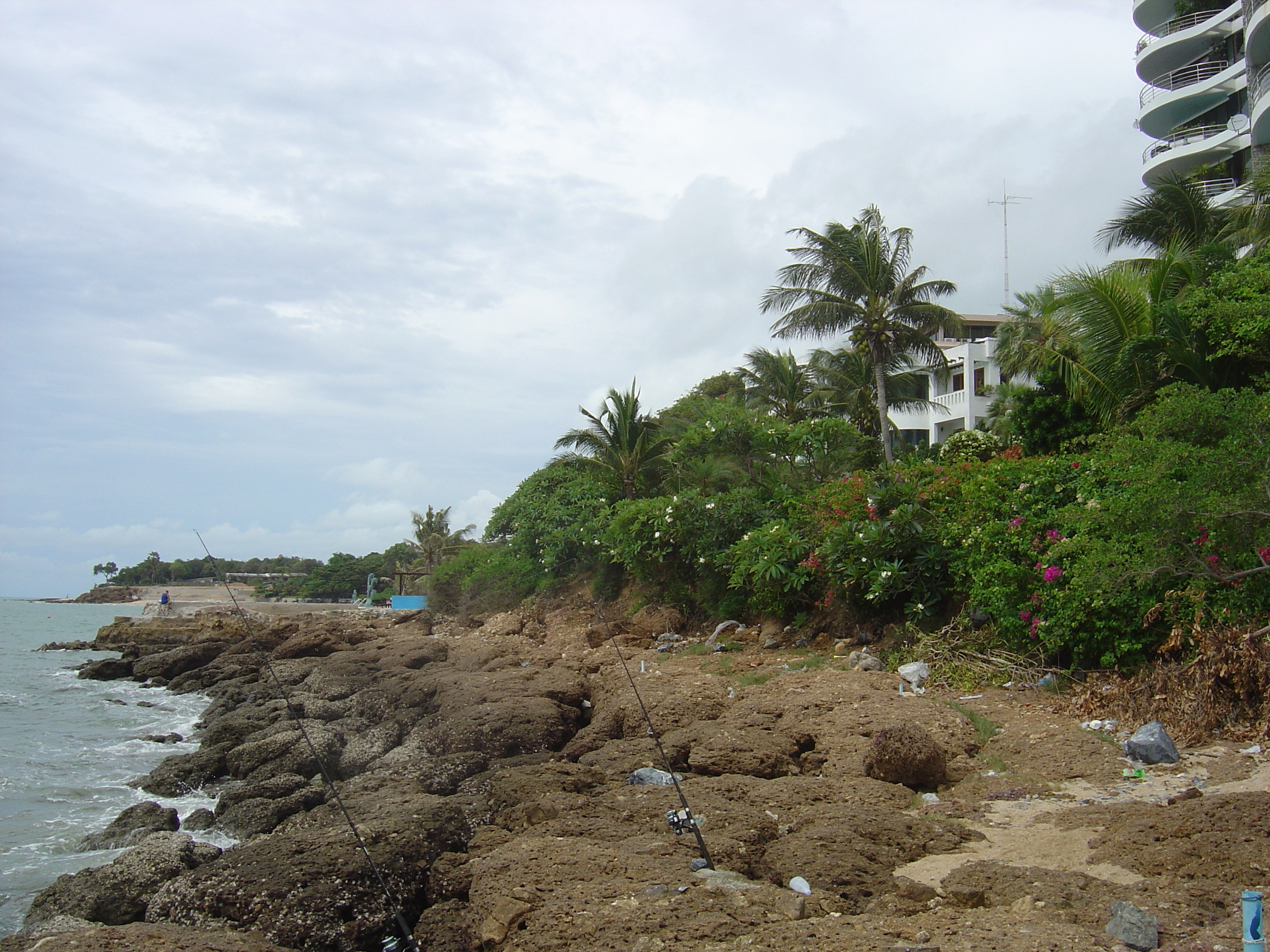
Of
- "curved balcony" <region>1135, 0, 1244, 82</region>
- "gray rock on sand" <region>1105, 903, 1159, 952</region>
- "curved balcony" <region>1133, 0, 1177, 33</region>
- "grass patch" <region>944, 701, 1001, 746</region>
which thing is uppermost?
"curved balcony" <region>1133, 0, 1177, 33</region>

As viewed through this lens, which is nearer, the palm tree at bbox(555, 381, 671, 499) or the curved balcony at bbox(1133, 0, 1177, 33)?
the palm tree at bbox(555, 381, 671, 499)

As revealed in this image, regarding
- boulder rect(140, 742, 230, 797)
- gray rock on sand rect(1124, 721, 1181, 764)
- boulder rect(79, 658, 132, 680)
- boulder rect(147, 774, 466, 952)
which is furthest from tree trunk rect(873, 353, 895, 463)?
boulder rect(79, 658, 132, 680)

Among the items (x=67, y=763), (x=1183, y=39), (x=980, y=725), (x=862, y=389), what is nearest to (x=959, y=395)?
(x=862, y=389)

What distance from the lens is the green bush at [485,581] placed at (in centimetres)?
2272

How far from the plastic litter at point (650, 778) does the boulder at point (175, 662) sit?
1963 cm

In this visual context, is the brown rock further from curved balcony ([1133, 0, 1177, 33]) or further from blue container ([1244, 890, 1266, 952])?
curved balcony ([1133, 0, 1177, 33])

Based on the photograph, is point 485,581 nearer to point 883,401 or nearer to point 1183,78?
point 883,401

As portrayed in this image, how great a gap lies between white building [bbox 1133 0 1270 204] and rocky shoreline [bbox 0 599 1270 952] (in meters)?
27.3

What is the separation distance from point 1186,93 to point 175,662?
3808cm

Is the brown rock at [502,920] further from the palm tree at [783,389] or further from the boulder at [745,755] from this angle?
the palm tree at [783,389]

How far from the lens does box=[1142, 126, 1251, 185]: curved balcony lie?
29.0 m

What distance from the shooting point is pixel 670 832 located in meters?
5.27

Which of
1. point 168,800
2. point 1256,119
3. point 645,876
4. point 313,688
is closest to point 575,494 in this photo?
point 313,688

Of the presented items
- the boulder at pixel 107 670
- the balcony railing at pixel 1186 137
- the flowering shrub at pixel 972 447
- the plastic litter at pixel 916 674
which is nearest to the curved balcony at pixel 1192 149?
the balcony railing at pixel 1186 137
